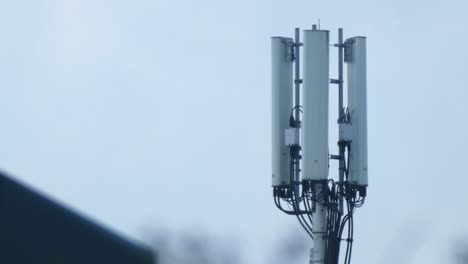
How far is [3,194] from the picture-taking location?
664 inches

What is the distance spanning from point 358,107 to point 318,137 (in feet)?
2.86

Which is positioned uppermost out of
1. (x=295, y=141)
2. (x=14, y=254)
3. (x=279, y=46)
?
(x=279, y=46)

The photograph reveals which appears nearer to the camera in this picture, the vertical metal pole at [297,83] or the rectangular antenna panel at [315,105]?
the rectangular antenna panel at [315,105]

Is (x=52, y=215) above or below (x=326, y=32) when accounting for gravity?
below

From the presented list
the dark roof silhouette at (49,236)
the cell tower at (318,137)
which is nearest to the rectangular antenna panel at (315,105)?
the cell tower at (318,137)

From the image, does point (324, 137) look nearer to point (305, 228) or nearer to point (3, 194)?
point (305, 228)

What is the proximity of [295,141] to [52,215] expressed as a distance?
15.1 ft

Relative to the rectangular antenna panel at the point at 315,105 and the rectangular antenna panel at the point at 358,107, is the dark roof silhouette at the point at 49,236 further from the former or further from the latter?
the rectangular antenna panel at the point at 358,107

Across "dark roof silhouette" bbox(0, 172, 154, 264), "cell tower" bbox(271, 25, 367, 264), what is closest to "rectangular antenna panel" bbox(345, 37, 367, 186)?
"cell tower" bbox(271, 25, 367, 264)

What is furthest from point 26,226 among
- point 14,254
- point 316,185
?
point 316,185

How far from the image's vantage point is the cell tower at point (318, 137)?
2047cm

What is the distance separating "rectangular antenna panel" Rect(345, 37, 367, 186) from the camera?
20.7m

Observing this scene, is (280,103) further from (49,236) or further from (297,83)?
(49,236)

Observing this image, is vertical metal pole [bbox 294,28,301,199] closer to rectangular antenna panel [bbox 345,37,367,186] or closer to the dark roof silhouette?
rectangular antenna panel [bbox 345,37,367,186]
